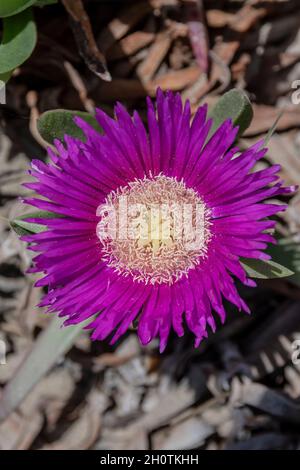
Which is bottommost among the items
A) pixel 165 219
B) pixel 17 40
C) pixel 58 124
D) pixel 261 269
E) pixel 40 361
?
pixel 40 361

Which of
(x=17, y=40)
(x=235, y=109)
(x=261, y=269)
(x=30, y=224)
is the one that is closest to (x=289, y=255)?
(x=261, y=269)

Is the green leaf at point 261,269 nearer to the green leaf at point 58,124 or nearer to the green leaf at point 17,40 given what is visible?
the green leaf at point 58,124

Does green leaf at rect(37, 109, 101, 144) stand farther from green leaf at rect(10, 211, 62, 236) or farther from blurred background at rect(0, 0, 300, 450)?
blurred background at rect(0, 0, 300, 450)

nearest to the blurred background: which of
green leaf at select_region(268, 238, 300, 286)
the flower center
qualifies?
green leaf at select_region(268, 238, 300, 286)

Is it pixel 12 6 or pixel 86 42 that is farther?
pixel 86 42

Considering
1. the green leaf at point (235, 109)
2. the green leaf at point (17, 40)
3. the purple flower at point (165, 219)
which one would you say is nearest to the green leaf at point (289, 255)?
the purple flower at point (165, 219)

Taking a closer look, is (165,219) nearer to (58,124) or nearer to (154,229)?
(154,229)
